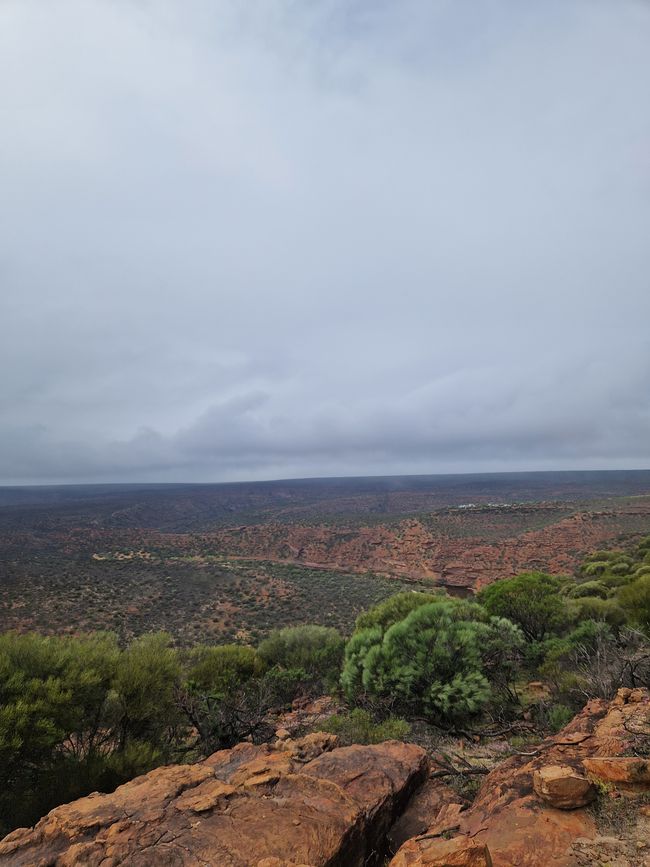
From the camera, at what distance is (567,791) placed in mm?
4941

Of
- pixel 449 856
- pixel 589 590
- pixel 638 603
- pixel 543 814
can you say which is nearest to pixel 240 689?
pixel 543 814

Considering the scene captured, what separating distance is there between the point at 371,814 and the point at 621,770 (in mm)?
3417

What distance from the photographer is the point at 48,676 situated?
1011cm

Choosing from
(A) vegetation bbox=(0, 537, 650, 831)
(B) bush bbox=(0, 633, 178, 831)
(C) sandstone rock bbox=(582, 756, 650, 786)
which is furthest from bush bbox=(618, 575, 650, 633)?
(B) bush bbox=(0, 633, 178, 831)

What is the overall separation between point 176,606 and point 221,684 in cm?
1907

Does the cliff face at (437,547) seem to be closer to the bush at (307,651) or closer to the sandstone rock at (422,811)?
the bush at (307,651)

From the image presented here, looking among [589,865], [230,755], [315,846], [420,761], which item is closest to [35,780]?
[230,755]

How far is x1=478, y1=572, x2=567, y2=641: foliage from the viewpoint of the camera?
19.2 metres

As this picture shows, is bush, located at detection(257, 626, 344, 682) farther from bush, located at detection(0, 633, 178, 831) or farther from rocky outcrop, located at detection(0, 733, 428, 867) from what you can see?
rocky outcrop, located at detection(0, 733, 428, 867)

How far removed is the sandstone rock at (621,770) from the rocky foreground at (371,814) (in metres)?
0.01

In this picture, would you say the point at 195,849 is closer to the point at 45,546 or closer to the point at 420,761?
the point at 420,761

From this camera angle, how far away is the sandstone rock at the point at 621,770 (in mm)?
4871

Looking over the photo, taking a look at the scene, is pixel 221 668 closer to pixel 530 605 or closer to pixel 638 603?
pixel 530 605

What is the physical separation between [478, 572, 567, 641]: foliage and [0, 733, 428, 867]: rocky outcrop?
15066mm
